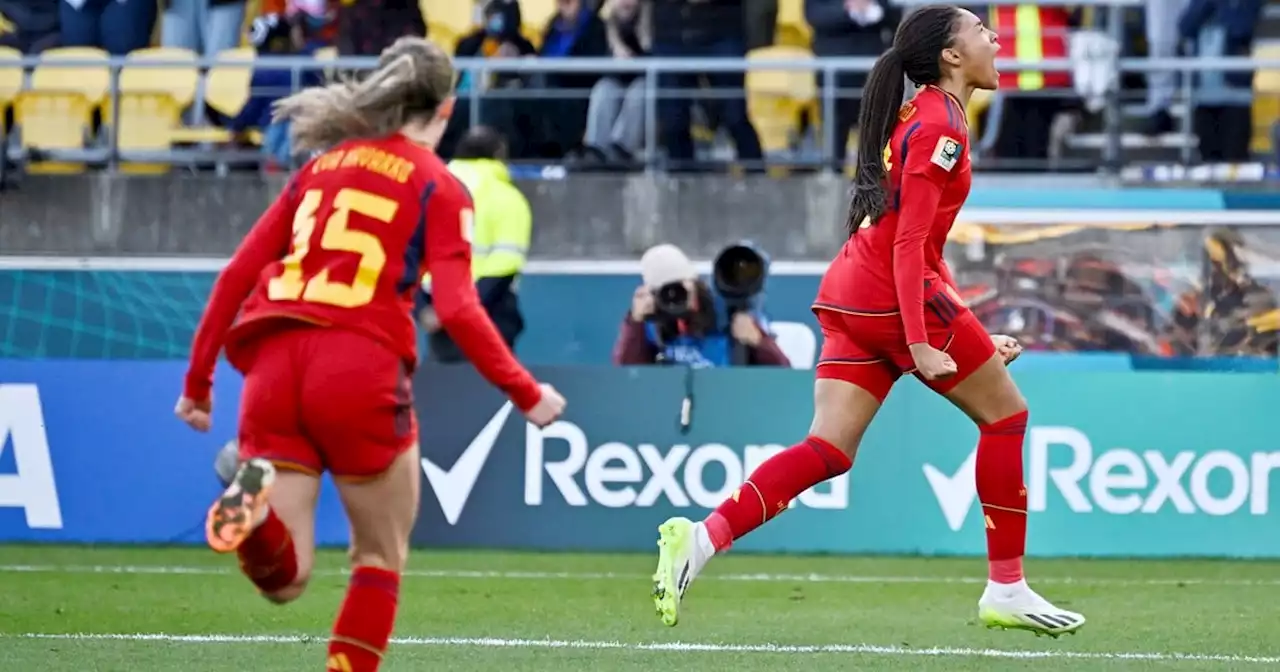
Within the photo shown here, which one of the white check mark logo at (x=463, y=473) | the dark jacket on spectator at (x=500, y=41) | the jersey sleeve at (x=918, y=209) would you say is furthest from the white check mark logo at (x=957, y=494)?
the dark jacket on spectator at (x=500, y=41)

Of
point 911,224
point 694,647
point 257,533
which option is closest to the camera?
point 257,533

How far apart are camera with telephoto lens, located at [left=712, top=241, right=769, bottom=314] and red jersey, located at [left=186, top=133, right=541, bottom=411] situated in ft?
22.0

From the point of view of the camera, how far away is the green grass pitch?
7.37m

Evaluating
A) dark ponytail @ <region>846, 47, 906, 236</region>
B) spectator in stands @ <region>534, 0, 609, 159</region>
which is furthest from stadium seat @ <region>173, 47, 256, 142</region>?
dark ponytail @ <region>846, 47, 906, 236</region>

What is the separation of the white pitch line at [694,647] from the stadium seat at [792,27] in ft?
32.2

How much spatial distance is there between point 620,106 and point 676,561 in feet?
30.7

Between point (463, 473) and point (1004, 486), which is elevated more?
point (1004, 486)

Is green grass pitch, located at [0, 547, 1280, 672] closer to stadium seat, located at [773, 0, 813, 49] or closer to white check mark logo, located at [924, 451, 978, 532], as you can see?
white check mark logo, located at [924, 451, 978, 532]

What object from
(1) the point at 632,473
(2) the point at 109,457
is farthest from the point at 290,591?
(2) the point at 109,457

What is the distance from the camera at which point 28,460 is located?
11.7 meters

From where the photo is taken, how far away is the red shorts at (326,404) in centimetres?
549

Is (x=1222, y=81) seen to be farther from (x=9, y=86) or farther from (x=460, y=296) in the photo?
→ (x=460, y=296)

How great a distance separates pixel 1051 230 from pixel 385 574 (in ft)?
29.8

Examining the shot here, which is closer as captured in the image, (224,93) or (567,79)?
(567,79)
